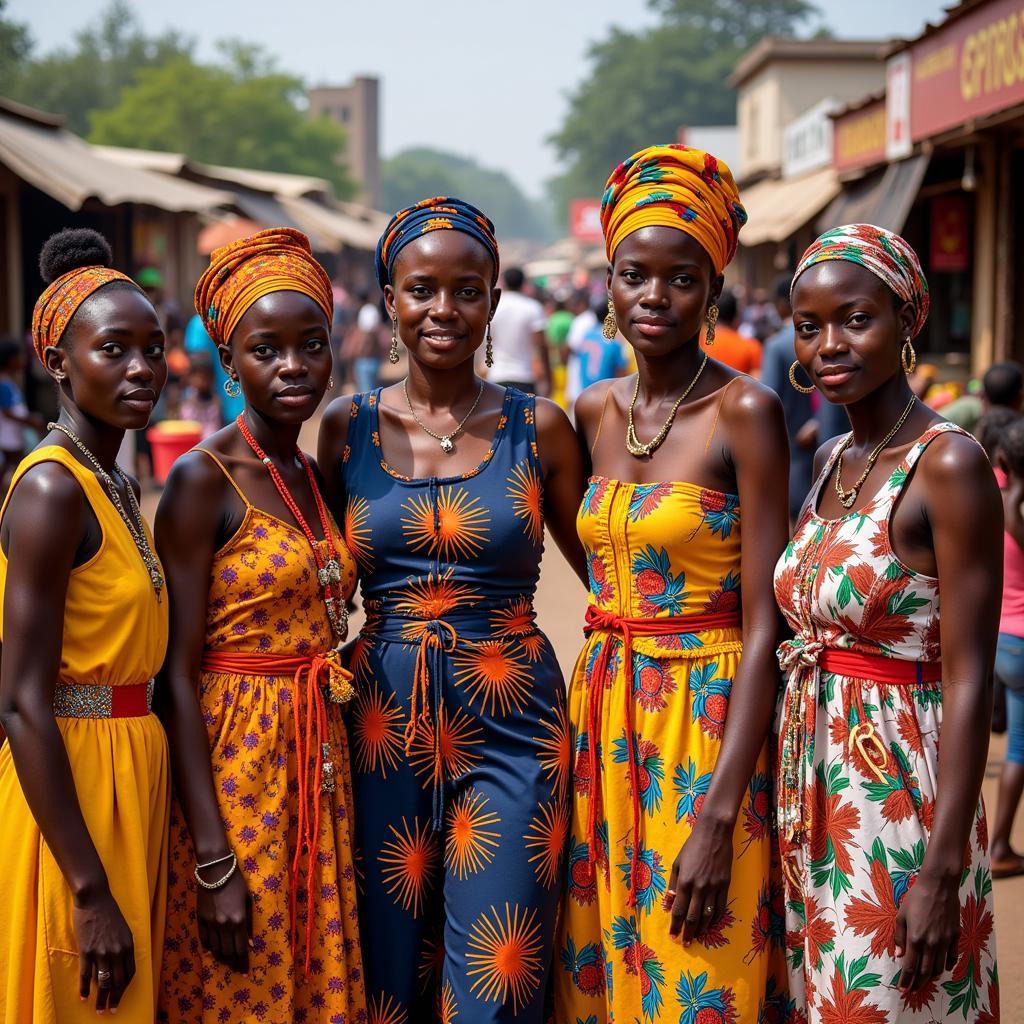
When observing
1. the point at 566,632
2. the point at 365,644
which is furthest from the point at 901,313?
the point at 566,632

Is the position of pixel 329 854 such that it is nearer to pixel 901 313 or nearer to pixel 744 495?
pixel 744 495

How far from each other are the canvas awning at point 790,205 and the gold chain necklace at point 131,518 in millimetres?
14334

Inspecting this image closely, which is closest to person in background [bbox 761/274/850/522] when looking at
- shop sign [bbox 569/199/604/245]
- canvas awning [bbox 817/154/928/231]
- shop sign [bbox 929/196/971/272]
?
canvas awning [bbox 817/154/928/231]

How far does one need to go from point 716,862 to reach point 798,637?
1.68ft

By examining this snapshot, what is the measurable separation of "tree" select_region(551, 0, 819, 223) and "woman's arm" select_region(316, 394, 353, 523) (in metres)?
74.9

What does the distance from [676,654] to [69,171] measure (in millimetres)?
11739

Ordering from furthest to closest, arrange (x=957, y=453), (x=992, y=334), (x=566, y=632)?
(x=992, y=334)
(x=566, y=632)
(x=957, y=453)

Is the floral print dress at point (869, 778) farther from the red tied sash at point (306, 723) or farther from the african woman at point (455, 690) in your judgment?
the red tied sash at point (306, 723)

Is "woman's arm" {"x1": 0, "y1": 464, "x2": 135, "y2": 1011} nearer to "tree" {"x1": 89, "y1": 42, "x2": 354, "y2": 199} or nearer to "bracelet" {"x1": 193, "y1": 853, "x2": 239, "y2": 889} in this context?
"bracelet" {"x1": 193, "y1": 853, "x2": 239, "y2": 889}

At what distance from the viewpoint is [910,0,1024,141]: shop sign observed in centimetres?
836

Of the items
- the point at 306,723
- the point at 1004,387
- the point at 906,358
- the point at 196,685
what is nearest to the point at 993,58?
the point at 1004,387

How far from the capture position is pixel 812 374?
2.72m

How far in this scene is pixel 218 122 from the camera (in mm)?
53656

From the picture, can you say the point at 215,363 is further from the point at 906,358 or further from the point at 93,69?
the point at 93,69
